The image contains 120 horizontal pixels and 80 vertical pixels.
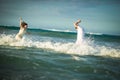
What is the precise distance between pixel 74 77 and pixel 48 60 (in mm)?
1675

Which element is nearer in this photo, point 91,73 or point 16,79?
point 16,79

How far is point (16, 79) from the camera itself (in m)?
4.98

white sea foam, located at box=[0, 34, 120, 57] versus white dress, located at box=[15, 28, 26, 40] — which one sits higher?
white dress, located at box=[15, 28, 26, 40]

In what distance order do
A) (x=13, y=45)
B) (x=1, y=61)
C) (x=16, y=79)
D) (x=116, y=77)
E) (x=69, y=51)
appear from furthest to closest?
(x=13, y=45) → (x=69, y=51) → (x=1, y=61) → (x=116, y=77) → (x=16, y=79)

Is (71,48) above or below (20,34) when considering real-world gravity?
below

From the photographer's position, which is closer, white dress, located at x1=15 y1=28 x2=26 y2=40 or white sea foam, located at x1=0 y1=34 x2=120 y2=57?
white sea foam, located at x1=0 y1=34 x2=120 y2=57

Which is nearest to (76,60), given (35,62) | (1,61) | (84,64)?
(84,64)

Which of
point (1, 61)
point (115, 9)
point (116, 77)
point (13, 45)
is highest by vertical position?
point (115, 9)

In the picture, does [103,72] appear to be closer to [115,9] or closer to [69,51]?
[115,9]

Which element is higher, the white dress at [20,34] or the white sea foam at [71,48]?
the white dress at [20,34]

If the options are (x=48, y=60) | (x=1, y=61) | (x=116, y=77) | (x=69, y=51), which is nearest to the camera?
(x=116, y=77)

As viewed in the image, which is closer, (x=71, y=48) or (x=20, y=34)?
(x=71, y=48)

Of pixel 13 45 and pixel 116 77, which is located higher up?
pixel 13 45

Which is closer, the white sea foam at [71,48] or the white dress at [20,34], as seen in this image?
the white sea foam at [71,48]
